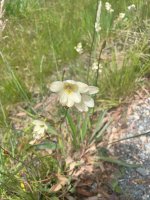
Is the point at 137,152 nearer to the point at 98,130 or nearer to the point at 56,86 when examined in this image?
the point at 98,130

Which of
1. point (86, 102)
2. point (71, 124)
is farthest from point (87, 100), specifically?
point (71, 124)

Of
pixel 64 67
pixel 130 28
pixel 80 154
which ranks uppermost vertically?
pixel 130 28

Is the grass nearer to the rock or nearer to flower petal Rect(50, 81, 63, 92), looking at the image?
the rock

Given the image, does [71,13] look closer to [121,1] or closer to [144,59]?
[121,1]

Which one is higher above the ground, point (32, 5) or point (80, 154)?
point (32, 5)

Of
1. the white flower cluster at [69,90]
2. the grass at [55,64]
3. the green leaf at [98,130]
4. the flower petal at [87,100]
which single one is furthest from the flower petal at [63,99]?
the green leaf at [98,130]

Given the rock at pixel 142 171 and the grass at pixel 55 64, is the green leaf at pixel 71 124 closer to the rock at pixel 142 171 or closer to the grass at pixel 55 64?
the grass at pixel 55 64

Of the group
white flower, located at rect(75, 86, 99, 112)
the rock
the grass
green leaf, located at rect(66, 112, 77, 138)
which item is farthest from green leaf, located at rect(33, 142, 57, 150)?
white flower, located at rect(75, 86, 99, 112)

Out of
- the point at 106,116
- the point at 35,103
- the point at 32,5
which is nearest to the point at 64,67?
the point at 35,103
